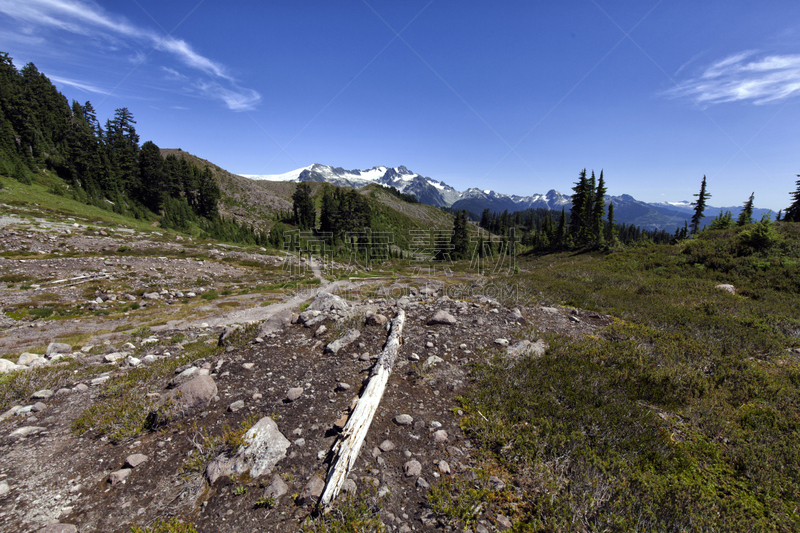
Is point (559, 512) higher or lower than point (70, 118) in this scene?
lower

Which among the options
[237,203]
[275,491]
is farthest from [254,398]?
[237,203]

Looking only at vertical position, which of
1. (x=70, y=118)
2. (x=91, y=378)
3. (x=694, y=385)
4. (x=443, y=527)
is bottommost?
(x=91, y=378)

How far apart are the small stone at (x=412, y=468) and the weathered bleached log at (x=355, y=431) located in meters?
0.90

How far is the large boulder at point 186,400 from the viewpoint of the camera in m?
5.96

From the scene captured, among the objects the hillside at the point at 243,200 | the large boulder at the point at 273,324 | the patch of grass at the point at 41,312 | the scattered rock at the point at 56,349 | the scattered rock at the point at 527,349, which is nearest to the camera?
the scattered rock at the point at 527,349

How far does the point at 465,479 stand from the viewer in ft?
14.6

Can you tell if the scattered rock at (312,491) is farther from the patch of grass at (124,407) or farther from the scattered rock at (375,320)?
the scattered rock at (375,320)

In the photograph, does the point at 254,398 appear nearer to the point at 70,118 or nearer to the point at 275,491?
the point at 275,491

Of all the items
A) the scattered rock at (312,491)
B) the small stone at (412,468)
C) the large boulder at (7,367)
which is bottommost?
the large boulder at (7,367)

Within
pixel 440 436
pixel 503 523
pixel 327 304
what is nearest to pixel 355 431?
pixel 440 436

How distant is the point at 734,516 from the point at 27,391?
48.9 ft

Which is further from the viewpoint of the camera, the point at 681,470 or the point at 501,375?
the point at 501,375

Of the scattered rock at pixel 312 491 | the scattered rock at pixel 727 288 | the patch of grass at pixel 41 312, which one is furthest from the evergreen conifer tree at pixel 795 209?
the patch of grass at pixel 41 312

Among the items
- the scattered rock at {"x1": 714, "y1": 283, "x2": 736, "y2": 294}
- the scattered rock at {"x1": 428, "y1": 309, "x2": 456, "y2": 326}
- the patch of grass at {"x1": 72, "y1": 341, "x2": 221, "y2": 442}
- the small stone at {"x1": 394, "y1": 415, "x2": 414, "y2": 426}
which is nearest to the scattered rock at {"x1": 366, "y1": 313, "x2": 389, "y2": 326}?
the scattered rock at {"x1": 428, "y1": 309, "x2": 456, "y2": 326}
